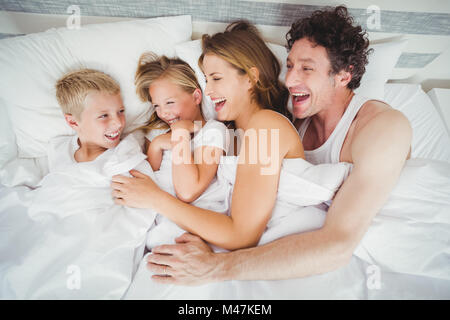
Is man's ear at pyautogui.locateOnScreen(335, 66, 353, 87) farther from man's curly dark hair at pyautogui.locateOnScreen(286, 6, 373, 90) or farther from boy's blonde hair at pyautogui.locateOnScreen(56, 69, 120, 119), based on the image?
boy's blonde hair at pyautogui.locateOnScreen(56, 69, 120, 119)

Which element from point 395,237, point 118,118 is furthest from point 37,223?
point 395,237

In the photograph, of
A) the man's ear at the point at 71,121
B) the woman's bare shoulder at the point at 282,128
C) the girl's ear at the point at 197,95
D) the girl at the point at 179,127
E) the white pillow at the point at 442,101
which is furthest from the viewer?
the white pillow at the point at 442,101

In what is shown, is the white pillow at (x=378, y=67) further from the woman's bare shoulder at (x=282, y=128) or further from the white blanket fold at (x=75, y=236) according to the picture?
the white blanket fold at (x=75, y=236)

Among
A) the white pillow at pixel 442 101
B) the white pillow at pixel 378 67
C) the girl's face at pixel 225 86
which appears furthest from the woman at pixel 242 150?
the white pillow at pixel 442 101

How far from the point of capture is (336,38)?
1.07 metres

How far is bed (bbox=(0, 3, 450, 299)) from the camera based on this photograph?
2.63 ft

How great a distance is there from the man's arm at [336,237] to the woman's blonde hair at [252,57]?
480 millimetres

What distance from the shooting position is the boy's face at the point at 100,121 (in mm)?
1092

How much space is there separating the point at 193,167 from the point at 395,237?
0.75m
